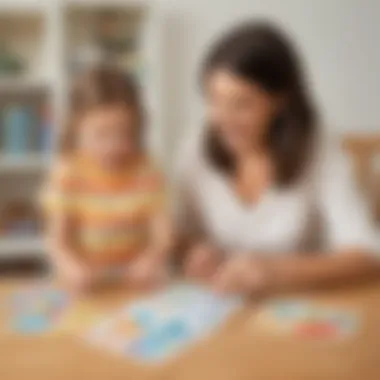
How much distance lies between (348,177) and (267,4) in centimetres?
139

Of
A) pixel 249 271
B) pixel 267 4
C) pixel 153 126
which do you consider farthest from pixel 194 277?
pixel 267 4

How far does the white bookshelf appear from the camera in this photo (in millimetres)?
2332

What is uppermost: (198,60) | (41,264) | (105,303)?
(198,60)

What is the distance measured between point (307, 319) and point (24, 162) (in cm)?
164

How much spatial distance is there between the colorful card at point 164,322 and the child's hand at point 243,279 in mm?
21

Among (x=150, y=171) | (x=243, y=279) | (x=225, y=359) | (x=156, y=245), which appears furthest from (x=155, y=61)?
(x=225, y=359)

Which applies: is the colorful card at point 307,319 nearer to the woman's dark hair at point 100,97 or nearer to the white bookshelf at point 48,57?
the woman's dark hair at point 100,97

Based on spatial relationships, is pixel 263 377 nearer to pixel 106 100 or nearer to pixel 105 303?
pixel 105 303

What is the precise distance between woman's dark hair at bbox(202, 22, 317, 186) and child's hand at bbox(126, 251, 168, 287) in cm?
24

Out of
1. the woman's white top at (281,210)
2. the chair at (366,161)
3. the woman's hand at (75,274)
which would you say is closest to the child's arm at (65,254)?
the woman's hand at (75,274)

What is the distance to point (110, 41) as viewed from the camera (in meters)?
2.42

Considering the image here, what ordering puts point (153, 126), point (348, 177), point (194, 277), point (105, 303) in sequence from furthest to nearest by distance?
point (153, 126) → point (348, 177) → point (194, 277) → point (105, 303)

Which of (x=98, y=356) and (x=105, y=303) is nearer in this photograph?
(x=98, y=356)

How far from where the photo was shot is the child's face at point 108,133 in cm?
Answer: 111
